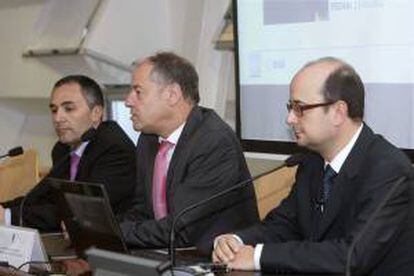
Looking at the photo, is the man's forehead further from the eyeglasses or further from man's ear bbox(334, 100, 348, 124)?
man's ear bbox(334, 100, 348, 124)

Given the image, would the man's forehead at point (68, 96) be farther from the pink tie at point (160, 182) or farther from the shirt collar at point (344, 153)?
the shirt collar at point (344, 153)

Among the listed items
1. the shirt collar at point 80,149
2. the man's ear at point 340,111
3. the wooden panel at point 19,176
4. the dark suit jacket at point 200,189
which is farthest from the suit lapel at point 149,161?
the wooden panel at point 19,176

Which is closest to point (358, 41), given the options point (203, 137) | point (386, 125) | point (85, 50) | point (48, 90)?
point (386, 125)

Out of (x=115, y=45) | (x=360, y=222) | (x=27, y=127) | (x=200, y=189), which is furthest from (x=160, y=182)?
(x=27, y=127)

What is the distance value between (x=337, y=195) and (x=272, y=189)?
1145 mm

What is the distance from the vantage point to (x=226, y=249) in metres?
2.12

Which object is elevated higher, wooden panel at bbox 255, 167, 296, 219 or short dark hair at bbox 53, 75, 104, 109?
short dark hair at bbox 53, 75, 104, 109

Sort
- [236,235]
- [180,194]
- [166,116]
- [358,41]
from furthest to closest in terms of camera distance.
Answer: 1. [358,41]
2. [166,116]
3. [180,194]
4. [236,235]

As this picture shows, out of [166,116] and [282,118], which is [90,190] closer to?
[166,116]

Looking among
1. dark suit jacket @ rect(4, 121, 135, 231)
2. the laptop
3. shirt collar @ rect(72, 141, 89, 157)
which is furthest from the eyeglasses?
shirt collar @ rect(72, 141, 89, 157)

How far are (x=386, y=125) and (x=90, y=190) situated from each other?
1.30 m

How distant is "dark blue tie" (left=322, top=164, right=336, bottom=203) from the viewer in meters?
2.18

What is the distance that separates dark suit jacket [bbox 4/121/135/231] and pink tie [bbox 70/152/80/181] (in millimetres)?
35

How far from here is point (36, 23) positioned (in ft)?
15.7
